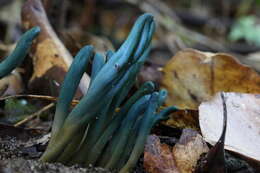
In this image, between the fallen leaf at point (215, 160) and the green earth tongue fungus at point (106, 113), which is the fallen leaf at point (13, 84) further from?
the fallen leaf at point (215, 160)

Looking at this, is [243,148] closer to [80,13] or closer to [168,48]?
[168,48]

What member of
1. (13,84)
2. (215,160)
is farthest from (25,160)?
(13,84)

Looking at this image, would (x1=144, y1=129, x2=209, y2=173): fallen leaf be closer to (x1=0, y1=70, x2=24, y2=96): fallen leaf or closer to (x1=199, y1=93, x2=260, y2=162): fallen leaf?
(x1=199, y1=93, x2=260, y2=162): fallen leaf

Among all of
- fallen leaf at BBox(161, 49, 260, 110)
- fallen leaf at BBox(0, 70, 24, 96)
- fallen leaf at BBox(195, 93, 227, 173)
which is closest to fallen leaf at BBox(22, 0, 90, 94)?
fallen leaf at BBox(0, 70, 24, 96)

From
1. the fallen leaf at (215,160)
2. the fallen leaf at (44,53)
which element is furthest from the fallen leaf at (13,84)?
the fallen leaf at (215,160)

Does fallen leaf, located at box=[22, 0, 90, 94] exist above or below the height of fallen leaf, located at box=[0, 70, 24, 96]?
above
